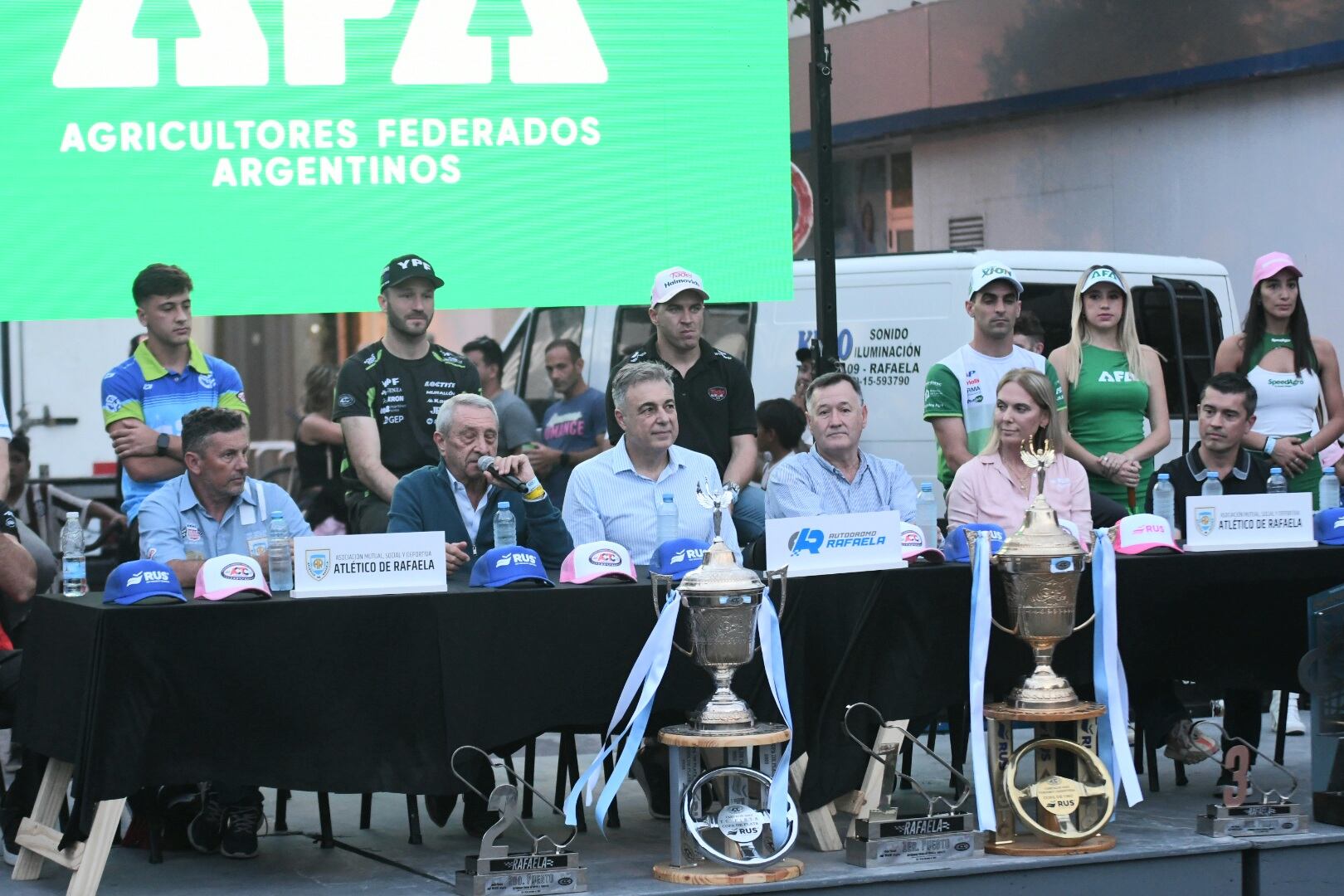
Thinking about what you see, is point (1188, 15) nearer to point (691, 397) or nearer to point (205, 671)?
point (691, 397)

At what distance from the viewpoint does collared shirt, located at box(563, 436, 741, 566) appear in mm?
5379

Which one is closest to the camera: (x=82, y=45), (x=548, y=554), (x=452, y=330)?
(x=548, y=554)

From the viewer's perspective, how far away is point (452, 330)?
53.0ft

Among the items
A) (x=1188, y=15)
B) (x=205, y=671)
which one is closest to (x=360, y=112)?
(x=205, y=671)

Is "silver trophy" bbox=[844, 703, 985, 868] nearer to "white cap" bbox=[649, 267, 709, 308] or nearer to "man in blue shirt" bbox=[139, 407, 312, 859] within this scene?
"man in blue shirt" bbox=[139, 407, 312, 859]

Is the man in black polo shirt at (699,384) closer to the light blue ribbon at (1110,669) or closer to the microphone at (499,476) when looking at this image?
the microphone at (499,476)

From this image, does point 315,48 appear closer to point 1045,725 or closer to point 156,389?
point 156,389

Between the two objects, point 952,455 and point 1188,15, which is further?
point 1188,15

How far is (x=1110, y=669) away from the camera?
4781mm

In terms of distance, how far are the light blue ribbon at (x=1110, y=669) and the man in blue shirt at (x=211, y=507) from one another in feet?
7.11

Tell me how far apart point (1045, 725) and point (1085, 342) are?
2257 mm

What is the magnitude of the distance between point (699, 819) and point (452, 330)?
12006mm

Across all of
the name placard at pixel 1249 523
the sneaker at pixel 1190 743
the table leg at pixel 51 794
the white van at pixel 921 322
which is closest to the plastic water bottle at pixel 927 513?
the name placard at pixel 1249 523

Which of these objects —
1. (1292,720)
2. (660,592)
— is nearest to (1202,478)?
(1292,720)
